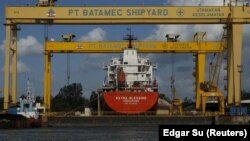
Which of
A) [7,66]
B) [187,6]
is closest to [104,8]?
[187,6]

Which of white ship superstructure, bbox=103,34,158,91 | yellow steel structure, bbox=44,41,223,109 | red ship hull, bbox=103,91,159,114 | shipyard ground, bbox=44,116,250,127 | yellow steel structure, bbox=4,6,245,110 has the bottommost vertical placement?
shipyard ground, bbox=44,116,250,127

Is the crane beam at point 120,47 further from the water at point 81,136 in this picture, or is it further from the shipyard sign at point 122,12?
the water at point 81,136

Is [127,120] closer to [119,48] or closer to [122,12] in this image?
[119,48]

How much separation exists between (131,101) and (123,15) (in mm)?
8310

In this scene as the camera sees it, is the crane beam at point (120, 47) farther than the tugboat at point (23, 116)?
Yes

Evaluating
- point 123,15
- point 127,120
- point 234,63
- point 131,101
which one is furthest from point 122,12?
point 234,63

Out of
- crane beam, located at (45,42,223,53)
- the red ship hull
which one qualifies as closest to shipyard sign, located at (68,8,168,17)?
crane beam, located at (45,42,223,53)

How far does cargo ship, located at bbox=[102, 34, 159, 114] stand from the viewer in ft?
140

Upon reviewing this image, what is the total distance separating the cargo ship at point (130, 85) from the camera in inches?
1684

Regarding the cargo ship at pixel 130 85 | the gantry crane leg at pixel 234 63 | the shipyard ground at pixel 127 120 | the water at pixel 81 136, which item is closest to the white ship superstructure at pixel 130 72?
the cargo ship at pixel 130 85

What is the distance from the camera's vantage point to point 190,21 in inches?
1457

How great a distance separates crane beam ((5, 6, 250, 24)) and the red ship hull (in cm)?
749

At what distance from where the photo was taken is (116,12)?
3678cm

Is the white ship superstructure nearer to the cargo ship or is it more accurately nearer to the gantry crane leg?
the cargo ship
